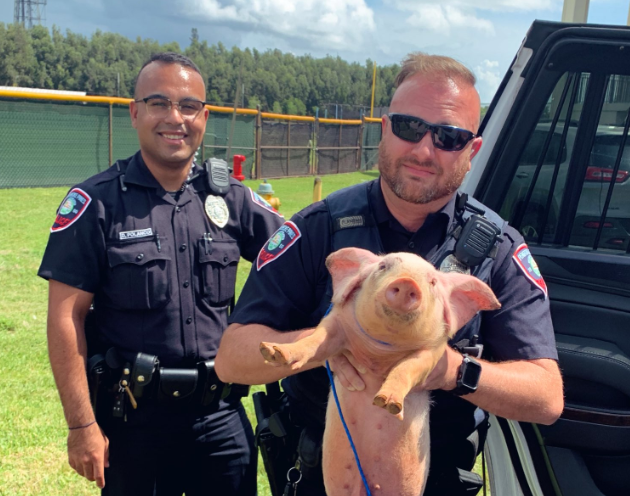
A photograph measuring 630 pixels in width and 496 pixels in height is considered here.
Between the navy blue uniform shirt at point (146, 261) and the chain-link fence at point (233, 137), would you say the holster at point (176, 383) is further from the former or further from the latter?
the chain-link fence at point (233, 137)

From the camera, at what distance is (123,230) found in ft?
7.75

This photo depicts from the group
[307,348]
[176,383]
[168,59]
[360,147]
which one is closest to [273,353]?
[307,348]

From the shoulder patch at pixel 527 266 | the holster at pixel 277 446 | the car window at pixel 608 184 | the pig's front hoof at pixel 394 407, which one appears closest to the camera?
the pig's front hoof at pixel 394 407

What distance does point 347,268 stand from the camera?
1.43 meters

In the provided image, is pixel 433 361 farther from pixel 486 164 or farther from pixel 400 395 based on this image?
pixel 486 164

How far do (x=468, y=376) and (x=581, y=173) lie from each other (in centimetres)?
119

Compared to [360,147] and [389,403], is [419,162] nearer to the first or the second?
[389,403]

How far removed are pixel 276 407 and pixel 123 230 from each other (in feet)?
3.13

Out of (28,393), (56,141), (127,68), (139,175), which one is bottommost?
(28,393)

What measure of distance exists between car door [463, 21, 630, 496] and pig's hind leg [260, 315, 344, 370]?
940 millimetres

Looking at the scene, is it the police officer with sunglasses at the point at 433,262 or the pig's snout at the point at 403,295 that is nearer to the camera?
the pig's snout at the point at 403,295

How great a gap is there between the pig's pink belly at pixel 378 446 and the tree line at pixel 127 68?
42.5 metres

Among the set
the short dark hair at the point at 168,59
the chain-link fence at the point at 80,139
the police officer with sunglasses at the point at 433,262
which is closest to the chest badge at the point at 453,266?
the police officer with sunglasses at the point at 433,262

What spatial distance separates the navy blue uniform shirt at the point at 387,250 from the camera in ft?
5.75
